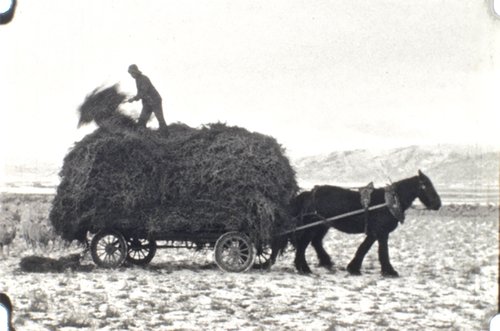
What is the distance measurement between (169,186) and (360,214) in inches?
120

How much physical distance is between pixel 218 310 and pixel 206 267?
357 cm

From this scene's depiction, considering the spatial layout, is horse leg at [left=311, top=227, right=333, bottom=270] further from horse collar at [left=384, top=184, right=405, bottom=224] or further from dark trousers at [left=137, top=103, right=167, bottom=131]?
dark trousers at [left=137, top=103, right=167, bottom=131]

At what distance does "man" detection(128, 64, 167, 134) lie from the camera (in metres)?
9.91

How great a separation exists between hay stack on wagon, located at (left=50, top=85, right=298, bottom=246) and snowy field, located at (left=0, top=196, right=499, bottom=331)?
2.67 feet

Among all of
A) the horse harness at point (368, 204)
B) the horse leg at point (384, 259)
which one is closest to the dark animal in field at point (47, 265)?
the horse harness at point (368, 204)

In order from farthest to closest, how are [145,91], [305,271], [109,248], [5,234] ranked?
[5,234], [305,271], [145,91], [109,248]

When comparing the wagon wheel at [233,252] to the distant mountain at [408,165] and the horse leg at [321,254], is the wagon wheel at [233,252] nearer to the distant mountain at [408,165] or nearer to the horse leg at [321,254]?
the horse leg at [321,254]

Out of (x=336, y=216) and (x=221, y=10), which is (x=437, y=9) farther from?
(x=336, y=216)

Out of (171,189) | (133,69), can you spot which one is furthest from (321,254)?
(133,69)

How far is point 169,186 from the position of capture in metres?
9.67

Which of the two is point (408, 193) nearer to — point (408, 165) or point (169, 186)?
point (169, 186)

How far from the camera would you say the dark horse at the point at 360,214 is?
31.8 feet

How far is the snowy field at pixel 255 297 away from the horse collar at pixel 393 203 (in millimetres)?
971

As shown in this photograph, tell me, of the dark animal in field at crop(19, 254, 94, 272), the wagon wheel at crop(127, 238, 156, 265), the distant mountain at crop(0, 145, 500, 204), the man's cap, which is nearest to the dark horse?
the distant mountain at crop(0, 145, 500, 204)
